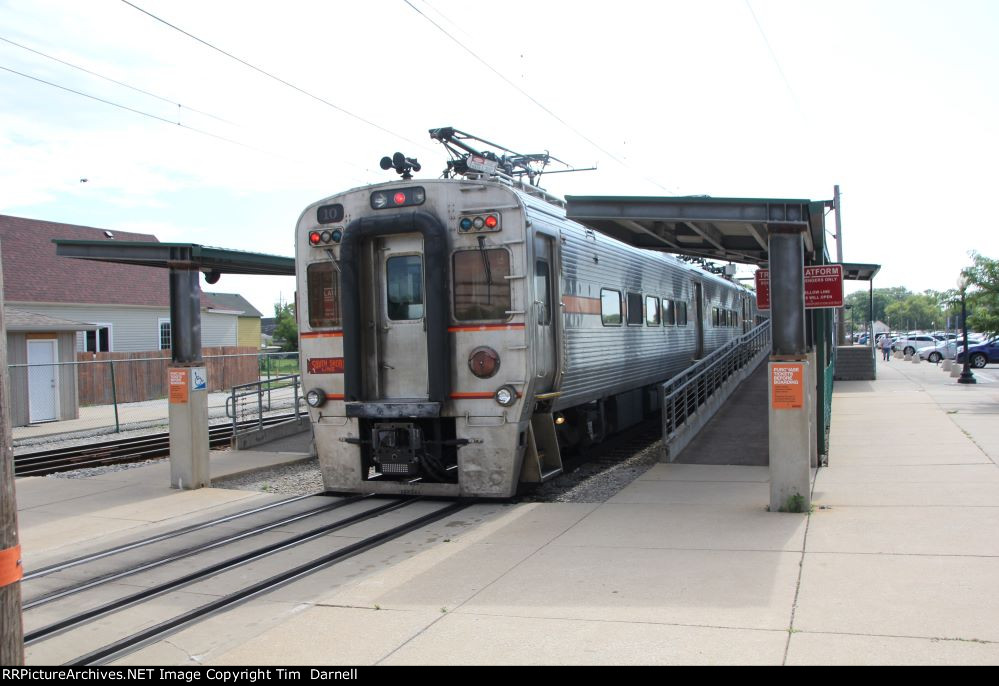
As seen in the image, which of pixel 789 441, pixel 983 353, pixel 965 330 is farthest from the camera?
pixel 983 353

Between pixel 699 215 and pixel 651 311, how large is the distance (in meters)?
6.43

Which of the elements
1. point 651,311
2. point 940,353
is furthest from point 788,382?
point 940,353

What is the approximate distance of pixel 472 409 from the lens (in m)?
9.36

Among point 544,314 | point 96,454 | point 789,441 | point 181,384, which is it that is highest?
point 544,314

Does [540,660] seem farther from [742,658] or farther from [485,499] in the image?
[485,499]

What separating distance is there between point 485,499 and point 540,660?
5077mm

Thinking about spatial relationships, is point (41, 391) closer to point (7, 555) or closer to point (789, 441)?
point (789, 441)

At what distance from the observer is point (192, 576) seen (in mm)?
6918

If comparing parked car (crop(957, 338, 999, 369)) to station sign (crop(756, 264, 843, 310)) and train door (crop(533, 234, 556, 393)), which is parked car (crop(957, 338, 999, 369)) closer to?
station sign (crop(756, 264, 843, 310))

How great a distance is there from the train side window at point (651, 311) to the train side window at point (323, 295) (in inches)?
256

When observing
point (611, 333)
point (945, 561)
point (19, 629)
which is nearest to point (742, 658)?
point (945, 561)

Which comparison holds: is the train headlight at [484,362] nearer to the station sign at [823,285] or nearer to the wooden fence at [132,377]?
the station sign at [823,285]

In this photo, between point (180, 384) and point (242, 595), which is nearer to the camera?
point (242, 595)

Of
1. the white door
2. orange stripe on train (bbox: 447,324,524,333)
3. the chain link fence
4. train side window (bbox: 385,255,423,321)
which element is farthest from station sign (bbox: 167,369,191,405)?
the white door
